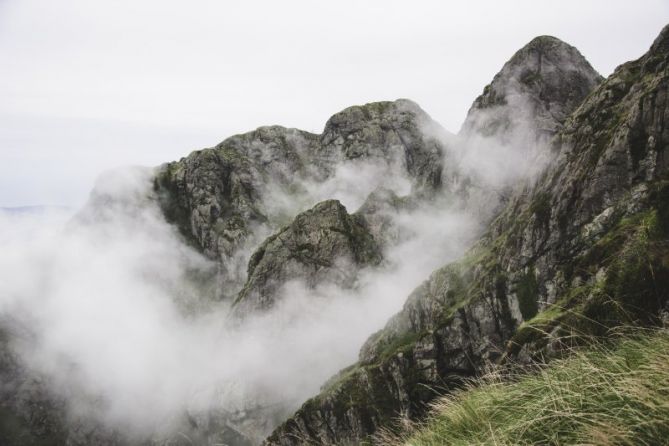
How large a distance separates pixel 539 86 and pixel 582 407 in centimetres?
17430

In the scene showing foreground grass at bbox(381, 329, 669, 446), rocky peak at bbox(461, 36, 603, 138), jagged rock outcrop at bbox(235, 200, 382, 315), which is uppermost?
rocky peak at bbox(461, 36, 603, 138)

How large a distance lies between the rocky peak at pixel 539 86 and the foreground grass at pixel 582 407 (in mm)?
158276

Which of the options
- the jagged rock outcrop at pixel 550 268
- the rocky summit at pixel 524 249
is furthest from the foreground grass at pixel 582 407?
the jagged rock outcrop at pixel 550 268

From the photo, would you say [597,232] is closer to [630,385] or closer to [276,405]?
[630,385]

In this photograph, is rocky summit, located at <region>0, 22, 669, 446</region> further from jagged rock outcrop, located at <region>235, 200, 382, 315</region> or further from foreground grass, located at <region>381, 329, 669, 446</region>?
foreground grass, located at <region>381, 329, 669, 446</region>

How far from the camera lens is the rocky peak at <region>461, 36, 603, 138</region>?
154m

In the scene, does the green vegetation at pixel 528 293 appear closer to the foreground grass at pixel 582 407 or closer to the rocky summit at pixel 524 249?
the rocky summit at pixel 524 249

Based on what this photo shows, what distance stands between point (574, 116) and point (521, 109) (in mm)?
60313

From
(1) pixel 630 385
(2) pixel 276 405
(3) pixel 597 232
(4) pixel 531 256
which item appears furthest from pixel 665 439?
(2) pixel 276 405

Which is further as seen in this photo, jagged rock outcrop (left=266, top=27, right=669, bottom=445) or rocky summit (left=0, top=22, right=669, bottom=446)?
rocky summit (left=0, top=22, right=669, bottom=446)

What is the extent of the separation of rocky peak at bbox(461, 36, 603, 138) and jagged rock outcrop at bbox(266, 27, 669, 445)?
2.38 meters

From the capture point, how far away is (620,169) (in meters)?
75.1

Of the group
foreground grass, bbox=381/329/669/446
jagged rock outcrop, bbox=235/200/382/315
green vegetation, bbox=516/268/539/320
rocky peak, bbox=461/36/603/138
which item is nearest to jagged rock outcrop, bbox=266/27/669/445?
green vegetation, bbox=516/268/539/320

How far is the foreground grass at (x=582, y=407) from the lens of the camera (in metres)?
5.90
